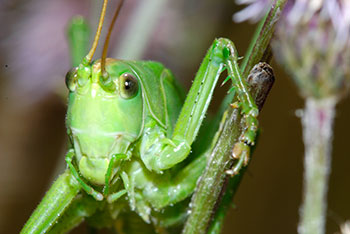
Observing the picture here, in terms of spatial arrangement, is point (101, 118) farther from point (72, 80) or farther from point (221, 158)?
point (221, 158)

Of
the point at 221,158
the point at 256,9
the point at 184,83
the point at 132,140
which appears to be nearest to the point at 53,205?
the point at 132,140

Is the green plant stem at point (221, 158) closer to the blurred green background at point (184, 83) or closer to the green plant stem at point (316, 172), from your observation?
the green plant stem at point (316, 172)

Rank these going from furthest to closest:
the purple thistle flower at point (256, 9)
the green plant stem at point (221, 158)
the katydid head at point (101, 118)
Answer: the purple thistle flower at point (256, 9) < the katydid head at point (101, 118) < the green plant stem at point (221, 158)

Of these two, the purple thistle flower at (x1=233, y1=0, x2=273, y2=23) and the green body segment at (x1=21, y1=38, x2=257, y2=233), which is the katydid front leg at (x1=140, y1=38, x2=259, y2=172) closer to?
the green body segment at (x1=21, y1=38, x2=257, y2=233)

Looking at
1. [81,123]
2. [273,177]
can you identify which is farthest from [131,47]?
[81,123]

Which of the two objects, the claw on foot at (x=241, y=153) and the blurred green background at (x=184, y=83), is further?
the blurred green background at (x=184, y=83)

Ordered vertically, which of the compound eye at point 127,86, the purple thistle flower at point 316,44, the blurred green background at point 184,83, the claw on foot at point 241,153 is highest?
the purple thistle flower at point 316,44

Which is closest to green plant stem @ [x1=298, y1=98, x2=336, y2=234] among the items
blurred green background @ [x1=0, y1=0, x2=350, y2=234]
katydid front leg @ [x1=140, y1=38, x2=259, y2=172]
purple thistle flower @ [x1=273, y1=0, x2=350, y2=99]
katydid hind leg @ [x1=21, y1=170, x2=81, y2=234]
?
purple thistle flower @ [x1=273, y1=0, x2=350, y2=99]

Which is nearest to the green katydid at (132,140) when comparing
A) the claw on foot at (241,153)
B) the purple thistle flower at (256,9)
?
the claw on foot at (241,153)
